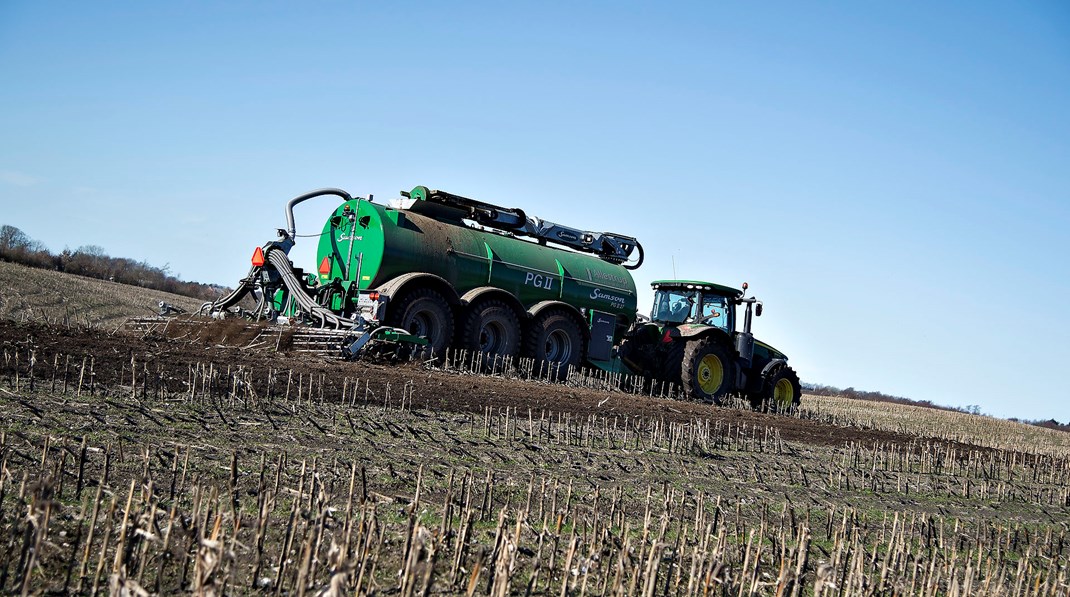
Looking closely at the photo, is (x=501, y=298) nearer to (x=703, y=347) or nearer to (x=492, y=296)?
(x=492, y=296)

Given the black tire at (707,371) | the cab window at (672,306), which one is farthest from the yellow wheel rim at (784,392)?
the cab window at (672,306)

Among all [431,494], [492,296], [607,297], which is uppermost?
[607,297]

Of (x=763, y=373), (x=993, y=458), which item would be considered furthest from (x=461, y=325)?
(x=993, y=458)

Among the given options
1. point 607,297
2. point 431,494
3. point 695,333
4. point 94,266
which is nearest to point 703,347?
point 695,333

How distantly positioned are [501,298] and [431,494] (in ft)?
33.0

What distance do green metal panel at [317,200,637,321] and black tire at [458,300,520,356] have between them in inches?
22.4

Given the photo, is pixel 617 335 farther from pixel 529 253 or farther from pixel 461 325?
pixel 461 325

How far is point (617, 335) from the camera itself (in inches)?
758

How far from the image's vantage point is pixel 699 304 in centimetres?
1884

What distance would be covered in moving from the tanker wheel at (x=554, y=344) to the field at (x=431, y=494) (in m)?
3.05

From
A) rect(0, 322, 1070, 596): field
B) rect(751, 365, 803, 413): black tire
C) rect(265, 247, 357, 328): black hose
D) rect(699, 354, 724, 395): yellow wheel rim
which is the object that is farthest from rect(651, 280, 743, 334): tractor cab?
rect(265, 247, 357, 328): black hose

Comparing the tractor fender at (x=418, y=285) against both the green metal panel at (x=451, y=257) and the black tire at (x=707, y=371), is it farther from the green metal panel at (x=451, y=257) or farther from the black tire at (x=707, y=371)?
the black tire at (x=707, y=371)

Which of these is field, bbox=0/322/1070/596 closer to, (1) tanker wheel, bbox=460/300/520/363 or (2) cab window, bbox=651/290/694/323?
(1) tanker wheel, bbox=460/300/520/363

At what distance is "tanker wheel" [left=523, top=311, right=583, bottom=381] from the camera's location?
55.8 ft
